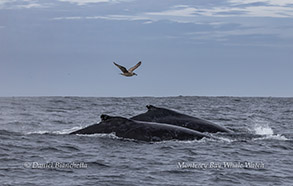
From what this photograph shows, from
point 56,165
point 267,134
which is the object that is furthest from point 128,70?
point 56,165

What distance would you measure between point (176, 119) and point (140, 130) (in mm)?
3202

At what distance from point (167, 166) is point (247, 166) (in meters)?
1.92

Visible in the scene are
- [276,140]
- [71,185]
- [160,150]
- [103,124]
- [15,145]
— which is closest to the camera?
[71,185]

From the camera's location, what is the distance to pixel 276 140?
16.3 metres

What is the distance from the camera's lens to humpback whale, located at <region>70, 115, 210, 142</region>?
14305 mm

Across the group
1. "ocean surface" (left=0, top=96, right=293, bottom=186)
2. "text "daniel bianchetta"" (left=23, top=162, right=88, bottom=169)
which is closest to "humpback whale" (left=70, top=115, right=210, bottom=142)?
"ocean surface" (left=0, top=96, right=293, bottom=186)

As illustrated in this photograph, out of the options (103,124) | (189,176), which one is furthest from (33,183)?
(103,124)

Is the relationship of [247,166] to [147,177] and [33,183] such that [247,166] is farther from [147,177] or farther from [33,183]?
[33,183]

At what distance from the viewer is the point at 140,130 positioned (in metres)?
14.4

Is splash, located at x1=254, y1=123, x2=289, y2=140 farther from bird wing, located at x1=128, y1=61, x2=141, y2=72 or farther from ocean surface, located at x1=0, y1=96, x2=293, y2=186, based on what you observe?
bird wing, located at x1=128, y1=61, x2=141, y2=72

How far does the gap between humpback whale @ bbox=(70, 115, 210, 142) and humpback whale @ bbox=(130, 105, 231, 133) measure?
195cm

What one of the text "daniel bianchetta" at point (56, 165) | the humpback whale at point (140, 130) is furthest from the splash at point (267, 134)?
the text "daniel bianchetta" at point (56, 165)

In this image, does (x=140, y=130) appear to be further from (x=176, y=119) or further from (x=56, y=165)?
(x=56, y=165)

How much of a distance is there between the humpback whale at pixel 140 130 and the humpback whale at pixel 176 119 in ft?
6.38
